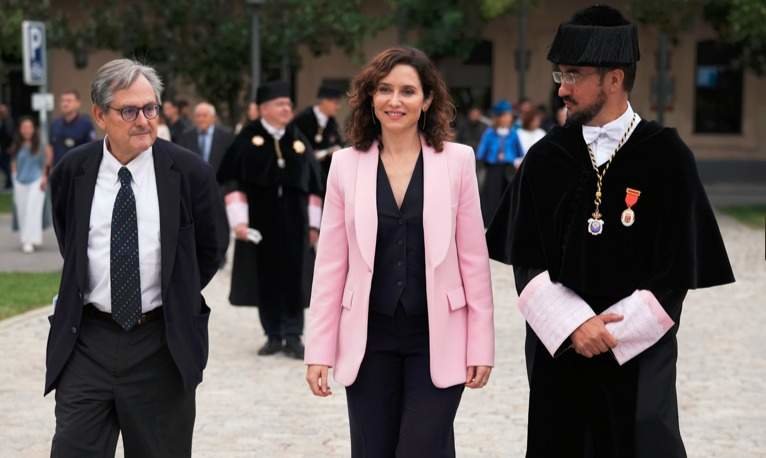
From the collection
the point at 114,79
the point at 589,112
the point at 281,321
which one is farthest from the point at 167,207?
the point at 281,321

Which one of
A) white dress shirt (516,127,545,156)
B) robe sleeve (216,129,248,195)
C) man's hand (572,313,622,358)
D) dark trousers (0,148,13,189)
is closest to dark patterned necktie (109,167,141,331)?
man's hand (572,313,622,358)

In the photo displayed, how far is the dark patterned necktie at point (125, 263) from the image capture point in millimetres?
5020

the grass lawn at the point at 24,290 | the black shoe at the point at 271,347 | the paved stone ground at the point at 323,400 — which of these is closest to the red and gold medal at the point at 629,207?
the paved stone ground at the point at 323,400

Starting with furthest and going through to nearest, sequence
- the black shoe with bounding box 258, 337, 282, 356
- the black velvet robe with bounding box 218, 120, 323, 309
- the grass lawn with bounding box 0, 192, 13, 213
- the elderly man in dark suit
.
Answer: the grass lawn with bounding box 0, 192, 13, 213 → the black shoe with bounding box 258, 337, 282, 356 → the black velvet robe with bounding box 218, 120, 323, 309 → the elderly man in dark suit

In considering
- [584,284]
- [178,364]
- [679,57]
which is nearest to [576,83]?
[584,284]

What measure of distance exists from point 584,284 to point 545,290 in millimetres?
132

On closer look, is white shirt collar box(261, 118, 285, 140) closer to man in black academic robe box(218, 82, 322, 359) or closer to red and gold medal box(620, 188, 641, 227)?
man in black academic robe box(218, 82, 322, 359)

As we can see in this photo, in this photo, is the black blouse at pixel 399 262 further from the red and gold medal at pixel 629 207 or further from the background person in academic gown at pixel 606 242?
the red and gold medal at pixel 629 207

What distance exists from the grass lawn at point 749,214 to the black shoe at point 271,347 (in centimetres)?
1264

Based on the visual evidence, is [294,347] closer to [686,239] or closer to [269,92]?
[269,92]

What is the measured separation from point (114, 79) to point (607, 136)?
1727 mm

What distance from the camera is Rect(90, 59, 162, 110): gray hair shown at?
509 cm

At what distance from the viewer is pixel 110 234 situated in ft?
16.6

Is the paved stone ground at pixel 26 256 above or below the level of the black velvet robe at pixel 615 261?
below
